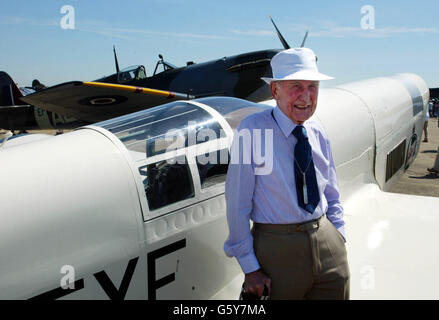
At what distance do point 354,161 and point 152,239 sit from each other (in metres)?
3.01

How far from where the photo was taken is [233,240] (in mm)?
1802

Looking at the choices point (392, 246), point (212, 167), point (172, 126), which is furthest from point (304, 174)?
point (392, 246)

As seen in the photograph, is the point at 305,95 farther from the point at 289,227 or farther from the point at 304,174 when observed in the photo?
the point at 289,227

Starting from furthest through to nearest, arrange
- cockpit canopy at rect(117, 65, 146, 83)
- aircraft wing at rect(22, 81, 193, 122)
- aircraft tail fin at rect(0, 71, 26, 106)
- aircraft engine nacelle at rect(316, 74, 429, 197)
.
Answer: aircraft tail fin at rect(0, 71, 26, 106)
cockpit canopy at rect(117, 65, 146, 83)
aircraft wing at rect(22, 81, 193, 122)
aircraft engine nacelle at rect(316, 74, 429, 197)

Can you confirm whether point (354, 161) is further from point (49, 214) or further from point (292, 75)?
point (49, 214)

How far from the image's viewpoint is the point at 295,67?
1.80 metres

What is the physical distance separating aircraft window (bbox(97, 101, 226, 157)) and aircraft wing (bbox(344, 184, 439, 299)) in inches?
58.9

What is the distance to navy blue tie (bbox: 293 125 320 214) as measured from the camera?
5.98ft

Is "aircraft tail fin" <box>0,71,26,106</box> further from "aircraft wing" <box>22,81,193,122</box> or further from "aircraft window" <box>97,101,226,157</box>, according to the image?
"aircraft window" <box>97,101,226,157</box>

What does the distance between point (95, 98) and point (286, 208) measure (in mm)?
9099

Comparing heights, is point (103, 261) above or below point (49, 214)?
below

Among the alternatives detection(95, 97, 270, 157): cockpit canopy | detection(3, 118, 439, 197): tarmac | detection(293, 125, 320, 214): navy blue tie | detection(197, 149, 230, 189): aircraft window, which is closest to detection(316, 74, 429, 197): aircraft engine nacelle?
detection(3, 118, 439, 197): tarmac

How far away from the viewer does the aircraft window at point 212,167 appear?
2.36m

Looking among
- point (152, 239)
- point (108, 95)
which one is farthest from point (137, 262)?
point (108, 95)
